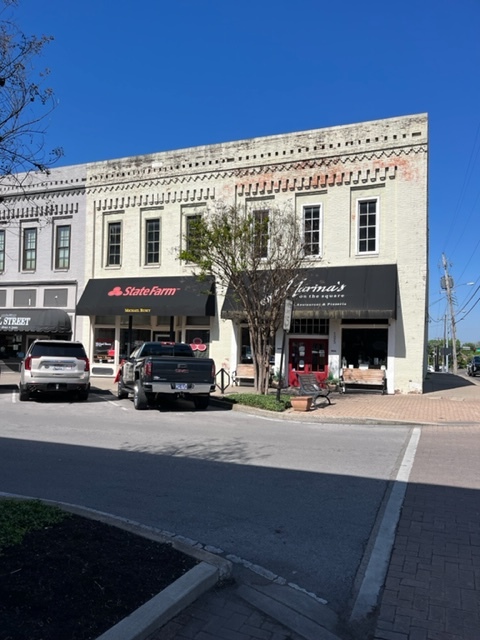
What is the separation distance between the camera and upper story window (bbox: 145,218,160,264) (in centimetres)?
2473

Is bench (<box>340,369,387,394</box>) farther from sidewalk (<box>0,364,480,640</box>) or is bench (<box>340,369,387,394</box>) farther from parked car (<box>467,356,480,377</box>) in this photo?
parked car (<box>467,356,480,377</box>)

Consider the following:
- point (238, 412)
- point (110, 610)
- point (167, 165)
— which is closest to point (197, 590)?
point (110, 610)

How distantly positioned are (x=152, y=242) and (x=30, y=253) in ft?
22.4

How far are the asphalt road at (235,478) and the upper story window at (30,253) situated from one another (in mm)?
15202

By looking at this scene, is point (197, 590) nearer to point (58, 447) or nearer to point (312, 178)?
point (58, 447)

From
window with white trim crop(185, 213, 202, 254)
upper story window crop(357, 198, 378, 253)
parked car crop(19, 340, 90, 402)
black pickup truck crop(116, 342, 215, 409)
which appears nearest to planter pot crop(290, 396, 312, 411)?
black pickup truck crop(116, 342, 215, 409)

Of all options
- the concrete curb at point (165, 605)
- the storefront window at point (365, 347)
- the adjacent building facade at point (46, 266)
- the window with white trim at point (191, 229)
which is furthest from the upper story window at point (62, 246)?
the concrete curb at point (165, 605)

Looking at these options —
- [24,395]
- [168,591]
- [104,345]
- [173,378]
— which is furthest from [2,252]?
[168,591]

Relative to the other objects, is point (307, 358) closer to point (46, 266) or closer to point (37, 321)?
point (37, 321)

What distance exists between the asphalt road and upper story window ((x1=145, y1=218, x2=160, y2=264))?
12510 millimetres

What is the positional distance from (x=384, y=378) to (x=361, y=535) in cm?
1541

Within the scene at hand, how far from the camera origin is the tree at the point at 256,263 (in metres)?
16.9

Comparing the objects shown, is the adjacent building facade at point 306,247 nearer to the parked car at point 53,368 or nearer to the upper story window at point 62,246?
the upper story window at point 62,246

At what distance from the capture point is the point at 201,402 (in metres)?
15.6
